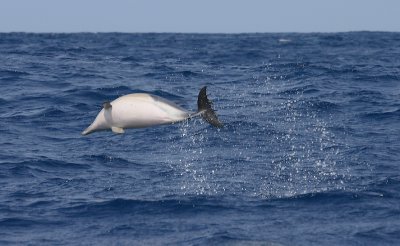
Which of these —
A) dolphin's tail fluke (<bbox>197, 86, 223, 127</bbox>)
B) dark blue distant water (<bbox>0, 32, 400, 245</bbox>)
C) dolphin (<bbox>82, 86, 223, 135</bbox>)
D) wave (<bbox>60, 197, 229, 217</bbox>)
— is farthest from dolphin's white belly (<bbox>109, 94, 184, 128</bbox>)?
wave (<bbox>60, 197, 229, 217</bbox>)

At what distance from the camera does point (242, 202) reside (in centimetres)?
1467

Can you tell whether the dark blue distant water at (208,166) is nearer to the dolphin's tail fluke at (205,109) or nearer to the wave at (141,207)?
the wave at (141,207)

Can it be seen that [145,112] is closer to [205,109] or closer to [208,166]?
[205,109]

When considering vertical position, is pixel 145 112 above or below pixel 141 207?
above

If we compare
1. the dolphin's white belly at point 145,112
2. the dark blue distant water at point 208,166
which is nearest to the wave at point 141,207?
the dark blue distant water at point 208,166

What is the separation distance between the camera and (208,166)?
18.1m

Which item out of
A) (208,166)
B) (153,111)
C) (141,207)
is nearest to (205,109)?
(153,111)

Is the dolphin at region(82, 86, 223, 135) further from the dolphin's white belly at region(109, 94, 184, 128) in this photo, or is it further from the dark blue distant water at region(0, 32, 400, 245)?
the dark blue distant water at region(0, 32, 400, 245)

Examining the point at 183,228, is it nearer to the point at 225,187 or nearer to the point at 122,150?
the point at 225,187

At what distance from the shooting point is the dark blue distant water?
43.2ft

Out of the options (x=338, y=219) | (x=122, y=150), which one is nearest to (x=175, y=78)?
(x=122, y=150)

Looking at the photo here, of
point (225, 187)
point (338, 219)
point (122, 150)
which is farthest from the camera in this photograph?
point (122, 150)

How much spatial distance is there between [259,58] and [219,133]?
26.2 meters

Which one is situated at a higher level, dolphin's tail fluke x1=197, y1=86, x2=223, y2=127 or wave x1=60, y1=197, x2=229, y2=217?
dolphin's tail fluke x1=197, y1=86, x2=223, y2=127
